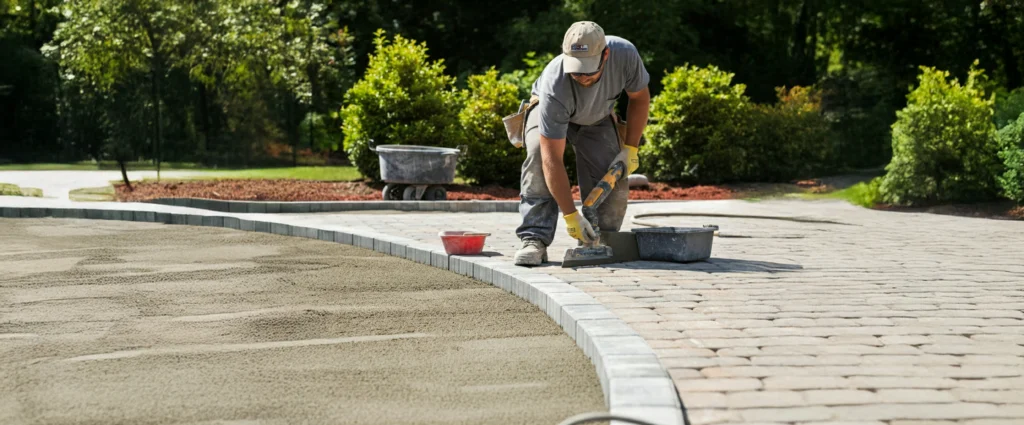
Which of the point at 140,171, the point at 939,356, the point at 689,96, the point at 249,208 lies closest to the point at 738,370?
the point at 939,356

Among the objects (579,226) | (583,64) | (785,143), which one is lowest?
(579,226)

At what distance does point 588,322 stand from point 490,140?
11.4m

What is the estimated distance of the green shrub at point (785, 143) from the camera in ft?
55.4

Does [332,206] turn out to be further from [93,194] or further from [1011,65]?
[1011,65]

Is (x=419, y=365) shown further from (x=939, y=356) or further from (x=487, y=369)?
(x=939, y=356)

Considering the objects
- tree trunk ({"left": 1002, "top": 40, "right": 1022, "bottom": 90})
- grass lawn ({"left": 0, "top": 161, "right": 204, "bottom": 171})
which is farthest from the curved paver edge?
tree trunk ({"left": 1002, "top": 40, "right": 1022, "bottom": 90})

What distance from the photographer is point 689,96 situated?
16.3 meters

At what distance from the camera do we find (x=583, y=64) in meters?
6.18

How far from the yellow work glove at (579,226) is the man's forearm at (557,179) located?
64 millimetres

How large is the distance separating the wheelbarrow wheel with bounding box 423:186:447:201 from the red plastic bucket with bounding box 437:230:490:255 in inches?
250

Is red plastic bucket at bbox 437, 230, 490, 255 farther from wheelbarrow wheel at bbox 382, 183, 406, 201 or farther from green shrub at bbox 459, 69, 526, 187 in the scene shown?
green shrub at bbox 459, 69, 526, 187

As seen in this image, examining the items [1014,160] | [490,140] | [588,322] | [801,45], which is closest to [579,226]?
[588,322]

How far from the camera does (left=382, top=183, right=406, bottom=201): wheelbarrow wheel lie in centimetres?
1377

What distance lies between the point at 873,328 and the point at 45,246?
6.68m
